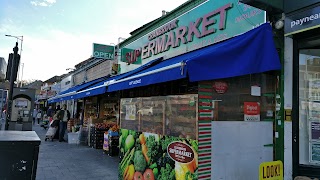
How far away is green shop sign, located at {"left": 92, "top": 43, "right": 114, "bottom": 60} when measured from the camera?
11.7m

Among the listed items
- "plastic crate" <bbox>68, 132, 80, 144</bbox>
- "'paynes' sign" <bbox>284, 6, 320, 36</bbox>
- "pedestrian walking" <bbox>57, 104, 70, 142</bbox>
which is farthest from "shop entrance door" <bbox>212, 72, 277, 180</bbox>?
"pedestrian walking" <bbox>57, 104, 70, 142</bbox>

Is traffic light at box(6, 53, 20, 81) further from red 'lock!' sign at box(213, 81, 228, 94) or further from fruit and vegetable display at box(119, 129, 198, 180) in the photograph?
red 'lock!' sign at box(213, 81, 228, 94)

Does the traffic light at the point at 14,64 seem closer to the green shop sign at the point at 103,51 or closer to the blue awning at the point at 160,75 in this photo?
the blue awning at the point at 160,75

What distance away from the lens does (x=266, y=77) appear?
5105 millimetres

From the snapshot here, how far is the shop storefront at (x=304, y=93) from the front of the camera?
189 inches

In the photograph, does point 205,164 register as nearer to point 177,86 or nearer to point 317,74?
point 317,74

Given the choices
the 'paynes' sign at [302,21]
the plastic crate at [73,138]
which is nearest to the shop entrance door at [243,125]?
the 'paynes' sign at [302,21]

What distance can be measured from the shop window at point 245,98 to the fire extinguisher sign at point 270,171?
3.22 feet

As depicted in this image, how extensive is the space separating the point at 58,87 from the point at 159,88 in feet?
71.9

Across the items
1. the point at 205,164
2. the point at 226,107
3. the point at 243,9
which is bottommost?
the point at 205,164

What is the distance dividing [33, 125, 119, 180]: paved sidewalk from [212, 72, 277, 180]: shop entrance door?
10.9ft

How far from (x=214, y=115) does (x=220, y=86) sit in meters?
0.50

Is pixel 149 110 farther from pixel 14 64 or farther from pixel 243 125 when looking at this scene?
pixel 14 64

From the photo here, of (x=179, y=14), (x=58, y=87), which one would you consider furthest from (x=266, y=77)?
(x=58, y=87)
